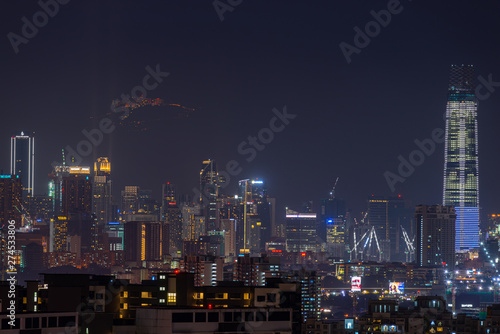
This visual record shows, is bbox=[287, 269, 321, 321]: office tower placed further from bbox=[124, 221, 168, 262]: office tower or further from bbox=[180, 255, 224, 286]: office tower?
bbox=[124, 221, 168, 262]: office tower

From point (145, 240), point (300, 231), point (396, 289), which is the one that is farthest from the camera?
point (300, 231)

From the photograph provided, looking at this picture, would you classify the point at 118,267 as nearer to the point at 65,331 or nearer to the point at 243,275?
the point at 243,275

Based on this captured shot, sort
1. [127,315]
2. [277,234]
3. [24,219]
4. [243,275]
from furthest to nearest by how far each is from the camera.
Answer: [277,234], [24,219], [243,275], [127,315]

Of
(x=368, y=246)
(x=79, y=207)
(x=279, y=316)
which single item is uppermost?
(x=79, y=207)

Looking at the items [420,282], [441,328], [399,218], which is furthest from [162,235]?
[441,328]

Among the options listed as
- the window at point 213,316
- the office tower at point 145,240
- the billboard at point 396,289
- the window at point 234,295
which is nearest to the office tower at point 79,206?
the office tower at point 145,240

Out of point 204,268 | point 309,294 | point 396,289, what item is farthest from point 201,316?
point 396,289

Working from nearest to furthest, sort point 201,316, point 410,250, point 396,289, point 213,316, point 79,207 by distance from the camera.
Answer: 1. point 201,316
2. point 213,316
3. point 396,289
4. point 79,207
5. point 410,250

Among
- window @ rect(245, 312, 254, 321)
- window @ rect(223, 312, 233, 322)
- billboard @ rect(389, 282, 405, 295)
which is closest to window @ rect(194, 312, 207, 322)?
window @ rect(223, 312, 233, 322)

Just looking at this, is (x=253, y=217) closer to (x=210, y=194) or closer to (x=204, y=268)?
(x=210, y=194)
